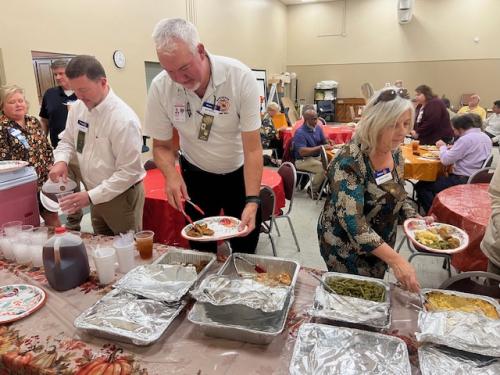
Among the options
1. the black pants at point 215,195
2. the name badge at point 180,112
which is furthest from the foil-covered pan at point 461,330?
the name badge at point 180,112

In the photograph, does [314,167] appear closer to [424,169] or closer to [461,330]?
[424,169]

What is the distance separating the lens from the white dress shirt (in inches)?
68.3

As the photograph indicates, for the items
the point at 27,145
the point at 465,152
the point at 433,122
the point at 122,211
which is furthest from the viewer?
the point at 433,122

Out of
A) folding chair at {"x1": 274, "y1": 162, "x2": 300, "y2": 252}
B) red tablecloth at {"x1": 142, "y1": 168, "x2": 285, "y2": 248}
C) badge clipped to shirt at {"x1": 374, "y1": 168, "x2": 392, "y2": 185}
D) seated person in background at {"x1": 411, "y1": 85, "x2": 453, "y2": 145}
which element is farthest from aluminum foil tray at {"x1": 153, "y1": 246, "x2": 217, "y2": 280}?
seated person in background at {"x1": 411, "y1": 85, "x2": 453, "y2": 145}

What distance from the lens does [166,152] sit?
1721 millimetres

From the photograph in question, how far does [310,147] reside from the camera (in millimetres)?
4621

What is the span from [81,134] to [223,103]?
2.73 ft

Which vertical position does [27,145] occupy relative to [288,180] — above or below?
above

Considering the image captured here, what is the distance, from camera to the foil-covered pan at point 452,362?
0.80m

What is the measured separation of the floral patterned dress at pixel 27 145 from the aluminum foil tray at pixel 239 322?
2080mm

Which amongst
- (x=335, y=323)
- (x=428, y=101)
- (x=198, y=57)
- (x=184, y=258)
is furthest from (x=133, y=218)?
(x=428, y=101)

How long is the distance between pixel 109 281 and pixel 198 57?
0.89 meters

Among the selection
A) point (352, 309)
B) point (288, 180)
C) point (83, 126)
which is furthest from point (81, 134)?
point (288, 180)

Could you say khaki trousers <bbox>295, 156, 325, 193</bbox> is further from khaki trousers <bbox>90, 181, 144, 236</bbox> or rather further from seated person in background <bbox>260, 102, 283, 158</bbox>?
khaki trousers <bbox>90, 181, 144, 236</bbox>
